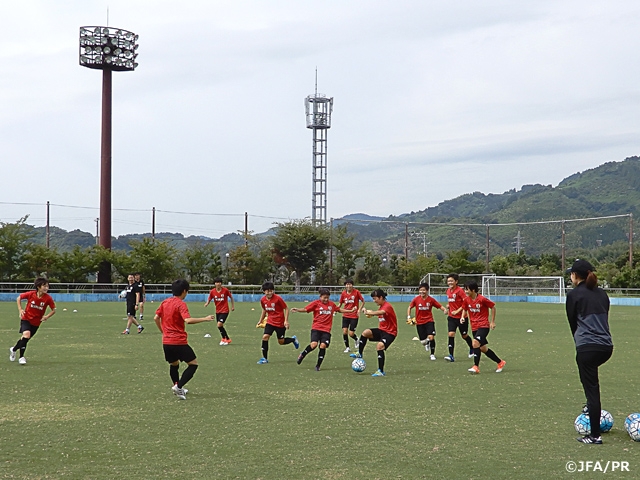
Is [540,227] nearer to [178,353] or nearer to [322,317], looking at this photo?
[322,317]

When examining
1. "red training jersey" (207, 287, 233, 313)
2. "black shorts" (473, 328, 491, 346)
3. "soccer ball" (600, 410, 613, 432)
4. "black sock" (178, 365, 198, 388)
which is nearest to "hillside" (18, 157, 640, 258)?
"red training jersey" (207, 287, 233, 313)

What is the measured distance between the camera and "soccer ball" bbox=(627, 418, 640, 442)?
792 cm

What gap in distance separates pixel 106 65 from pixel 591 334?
60964mm

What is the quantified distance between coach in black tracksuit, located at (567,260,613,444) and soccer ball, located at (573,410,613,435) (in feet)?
0.45

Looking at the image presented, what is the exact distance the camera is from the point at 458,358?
16.6 metres

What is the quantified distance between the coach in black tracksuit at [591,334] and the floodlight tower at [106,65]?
5588cm

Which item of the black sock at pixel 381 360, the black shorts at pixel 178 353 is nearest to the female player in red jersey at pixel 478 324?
the black sock at pixel 381 360

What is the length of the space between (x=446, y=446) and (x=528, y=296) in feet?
171

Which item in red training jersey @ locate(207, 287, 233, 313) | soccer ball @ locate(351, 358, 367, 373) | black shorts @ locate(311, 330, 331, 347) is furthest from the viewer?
red training jersey @ locate(207, 287, 233, 313)

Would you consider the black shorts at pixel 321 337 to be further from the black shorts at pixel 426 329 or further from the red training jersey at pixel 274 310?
the black shorts at pixel 426 329

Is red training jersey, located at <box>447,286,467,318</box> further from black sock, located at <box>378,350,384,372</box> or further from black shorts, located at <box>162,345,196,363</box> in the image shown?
black shorts, located at <box>162,345,196,363</box>

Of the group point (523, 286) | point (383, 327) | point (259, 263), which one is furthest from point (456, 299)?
point (259, 263)

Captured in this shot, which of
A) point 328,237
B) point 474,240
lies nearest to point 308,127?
point 328,237

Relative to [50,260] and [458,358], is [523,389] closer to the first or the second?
[458,358]
